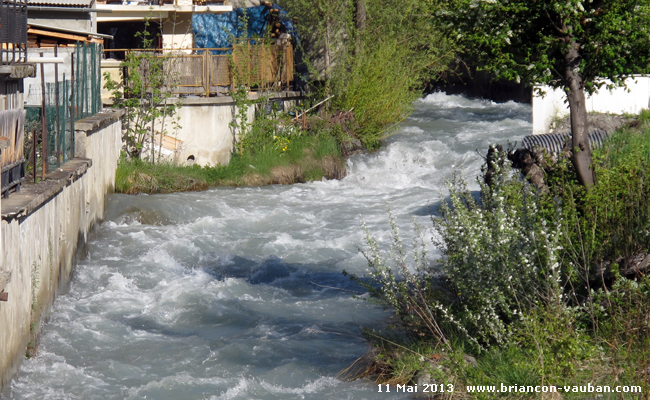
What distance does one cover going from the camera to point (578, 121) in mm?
6922

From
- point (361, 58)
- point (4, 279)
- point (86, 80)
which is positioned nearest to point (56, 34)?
point (86, 80)

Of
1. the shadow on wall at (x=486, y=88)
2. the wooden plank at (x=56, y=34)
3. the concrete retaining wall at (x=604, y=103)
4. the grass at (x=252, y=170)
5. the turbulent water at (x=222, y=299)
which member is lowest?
the turbulent water at (x=222, y=299)

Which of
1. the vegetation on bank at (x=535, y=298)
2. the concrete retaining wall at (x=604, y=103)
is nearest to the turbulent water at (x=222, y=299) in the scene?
the vegetation on bank at (x=535, y=298)

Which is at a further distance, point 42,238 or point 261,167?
point 261,167

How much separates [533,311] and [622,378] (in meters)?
0.80

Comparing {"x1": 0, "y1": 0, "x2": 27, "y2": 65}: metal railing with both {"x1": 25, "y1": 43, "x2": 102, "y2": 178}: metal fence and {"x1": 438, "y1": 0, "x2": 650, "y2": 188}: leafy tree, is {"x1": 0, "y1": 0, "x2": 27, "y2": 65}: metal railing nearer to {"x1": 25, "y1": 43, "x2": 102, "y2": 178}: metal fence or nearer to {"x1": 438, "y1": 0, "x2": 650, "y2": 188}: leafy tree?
{"x1": 25, "y1": 43, "x2": 102, "y2": 178}: metal fence

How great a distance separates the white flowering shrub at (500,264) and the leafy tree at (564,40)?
3.15 feet

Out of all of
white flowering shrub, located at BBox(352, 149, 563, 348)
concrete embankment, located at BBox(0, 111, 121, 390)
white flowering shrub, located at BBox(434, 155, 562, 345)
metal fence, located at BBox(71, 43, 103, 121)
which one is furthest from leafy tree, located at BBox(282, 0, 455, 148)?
white flowering shrub, located at BBox(434, 155, 562, 345)

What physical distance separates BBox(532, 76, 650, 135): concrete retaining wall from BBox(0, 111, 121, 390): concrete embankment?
984 cm

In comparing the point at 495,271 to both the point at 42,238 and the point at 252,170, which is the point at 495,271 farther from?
the point at 252,170

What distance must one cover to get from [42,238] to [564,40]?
18.3ft

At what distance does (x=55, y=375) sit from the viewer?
6.71m

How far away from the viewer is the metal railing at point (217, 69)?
16.7m

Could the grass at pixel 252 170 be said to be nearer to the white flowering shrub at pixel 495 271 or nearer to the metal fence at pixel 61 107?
the metal fence at pixel 61 107
